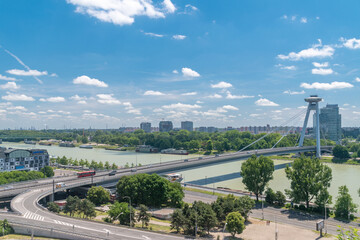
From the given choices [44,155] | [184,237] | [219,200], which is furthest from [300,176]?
[44,155]

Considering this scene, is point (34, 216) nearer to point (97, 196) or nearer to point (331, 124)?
point (97, 196)

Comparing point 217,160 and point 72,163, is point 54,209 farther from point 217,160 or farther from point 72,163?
point 72,163

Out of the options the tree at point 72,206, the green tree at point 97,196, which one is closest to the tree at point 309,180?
the green tree at point 97,196

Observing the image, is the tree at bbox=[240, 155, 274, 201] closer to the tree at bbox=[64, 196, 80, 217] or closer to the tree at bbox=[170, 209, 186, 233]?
the tree at bbox=[170, 209, 186, 233]

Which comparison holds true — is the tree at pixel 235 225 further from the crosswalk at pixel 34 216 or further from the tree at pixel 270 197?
the crosswalk at pixel 34 216

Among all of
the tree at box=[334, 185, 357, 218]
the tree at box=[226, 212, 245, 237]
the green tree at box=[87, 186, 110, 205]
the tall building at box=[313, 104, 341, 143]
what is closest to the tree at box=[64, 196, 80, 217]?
the green tree at box=[87, 186, 110, 205]

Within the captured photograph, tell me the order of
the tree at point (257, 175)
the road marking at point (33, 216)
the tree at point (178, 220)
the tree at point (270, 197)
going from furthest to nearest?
1. the tree at point (257, 175)
2. the tree at point (270, 197)
3. the road marking at point (33, 216)
4. the tree at point (178, 220)
